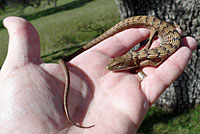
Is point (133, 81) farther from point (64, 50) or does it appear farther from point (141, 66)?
point (64, 50)

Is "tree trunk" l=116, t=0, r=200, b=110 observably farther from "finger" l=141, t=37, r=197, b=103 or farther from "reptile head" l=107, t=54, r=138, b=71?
"reptile head" l=107, t=54, r=138, b=71

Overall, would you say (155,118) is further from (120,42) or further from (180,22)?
(180,22)

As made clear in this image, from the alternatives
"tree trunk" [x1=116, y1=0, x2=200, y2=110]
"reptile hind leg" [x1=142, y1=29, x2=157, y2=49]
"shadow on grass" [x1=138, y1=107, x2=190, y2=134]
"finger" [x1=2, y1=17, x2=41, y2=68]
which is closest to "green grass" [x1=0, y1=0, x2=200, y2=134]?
"shadow on grass" [x1=138, y1=107, x2=190, y2=134]

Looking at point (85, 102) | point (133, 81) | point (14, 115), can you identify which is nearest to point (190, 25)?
point (133, 81)

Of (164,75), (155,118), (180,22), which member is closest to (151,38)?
(180,22)

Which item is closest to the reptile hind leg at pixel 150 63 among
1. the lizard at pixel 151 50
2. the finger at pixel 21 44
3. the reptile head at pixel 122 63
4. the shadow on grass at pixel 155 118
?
the lizard at pixel 151 50
